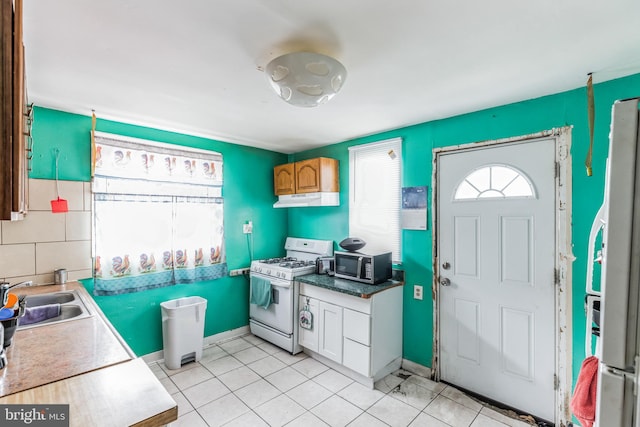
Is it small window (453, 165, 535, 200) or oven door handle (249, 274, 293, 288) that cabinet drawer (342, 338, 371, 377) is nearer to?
oven door handle (249, 274, 293, 288)

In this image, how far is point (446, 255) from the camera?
104 inches

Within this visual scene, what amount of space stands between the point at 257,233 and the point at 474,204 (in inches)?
100.0

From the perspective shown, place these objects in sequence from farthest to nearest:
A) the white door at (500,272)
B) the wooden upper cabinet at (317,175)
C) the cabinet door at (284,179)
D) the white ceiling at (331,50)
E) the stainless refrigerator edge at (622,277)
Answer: the cabinet door at (284,179) → the wooden upper cabinet at (317,175) → the white door at (500,272) → the white ceiling at (331,50) → the stainless refrigerator edge at (622,277)

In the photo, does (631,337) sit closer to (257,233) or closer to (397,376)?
(397,376)

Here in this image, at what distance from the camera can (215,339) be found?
3.43m

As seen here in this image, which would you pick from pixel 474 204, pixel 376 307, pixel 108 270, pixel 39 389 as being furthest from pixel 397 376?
pixel 108 270

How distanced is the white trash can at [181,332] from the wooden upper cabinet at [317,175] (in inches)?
66.8

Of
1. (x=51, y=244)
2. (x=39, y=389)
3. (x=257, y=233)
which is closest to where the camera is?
(x=39, y=389)

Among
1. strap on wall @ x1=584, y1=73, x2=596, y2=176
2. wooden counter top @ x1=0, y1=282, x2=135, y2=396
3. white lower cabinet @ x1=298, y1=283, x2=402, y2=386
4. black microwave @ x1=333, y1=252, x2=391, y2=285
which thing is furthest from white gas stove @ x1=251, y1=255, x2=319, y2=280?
strap on wall @ x1=584, y1=73, x2=596, y2=176

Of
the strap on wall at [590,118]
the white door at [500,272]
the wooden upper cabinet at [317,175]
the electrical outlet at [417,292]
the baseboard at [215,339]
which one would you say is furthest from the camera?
the wooden upper cabinet at [317,175]

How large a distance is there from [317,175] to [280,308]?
5.05 feet

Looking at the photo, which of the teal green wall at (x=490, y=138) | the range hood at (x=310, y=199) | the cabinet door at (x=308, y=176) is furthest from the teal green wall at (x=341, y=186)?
the cabinet door at (x=308, y=176)

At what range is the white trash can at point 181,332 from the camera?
9.34 ft

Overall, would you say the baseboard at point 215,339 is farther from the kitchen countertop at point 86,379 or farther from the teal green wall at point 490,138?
the kitchen countertop at point 86,379
